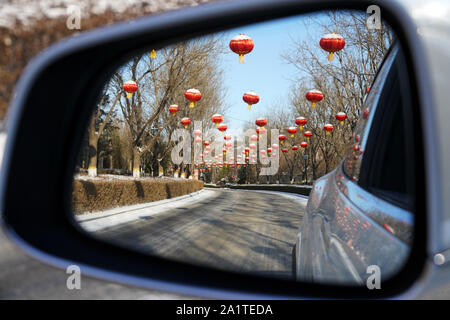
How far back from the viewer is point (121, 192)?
10922 millimetres

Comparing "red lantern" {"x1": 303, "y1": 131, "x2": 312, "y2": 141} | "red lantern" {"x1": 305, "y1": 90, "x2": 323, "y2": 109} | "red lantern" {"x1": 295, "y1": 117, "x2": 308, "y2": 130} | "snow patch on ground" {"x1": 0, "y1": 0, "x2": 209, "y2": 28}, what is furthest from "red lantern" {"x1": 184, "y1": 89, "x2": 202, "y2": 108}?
"snow patch on ground" {"x1": 0, "y1": 0, "x2": 209, "y2": 28}

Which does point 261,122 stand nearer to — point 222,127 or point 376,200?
point 222,127

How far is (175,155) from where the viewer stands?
118 ft

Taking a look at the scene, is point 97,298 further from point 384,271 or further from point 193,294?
point 384,271

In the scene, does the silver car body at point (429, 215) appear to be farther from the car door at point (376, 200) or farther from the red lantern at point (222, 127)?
the red lantern at point (222, 127)

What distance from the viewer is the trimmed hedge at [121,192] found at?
6.01 meters

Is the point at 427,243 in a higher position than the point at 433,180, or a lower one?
lower

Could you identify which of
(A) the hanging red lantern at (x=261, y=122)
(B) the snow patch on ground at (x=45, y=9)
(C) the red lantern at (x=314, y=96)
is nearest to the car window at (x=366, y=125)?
(C) the red lantern at (x=314, y=96)

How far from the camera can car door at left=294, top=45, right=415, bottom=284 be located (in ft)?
2.97

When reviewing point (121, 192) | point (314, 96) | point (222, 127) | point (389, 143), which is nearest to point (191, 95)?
point (314, 96)

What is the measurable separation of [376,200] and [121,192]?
33.8ft

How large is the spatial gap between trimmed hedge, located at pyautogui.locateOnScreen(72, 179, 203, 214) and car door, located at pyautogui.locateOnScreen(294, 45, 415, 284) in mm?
3400

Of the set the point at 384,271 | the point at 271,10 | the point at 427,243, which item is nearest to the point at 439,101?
the point at 427,243

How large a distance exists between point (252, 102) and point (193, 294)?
10263 millimetres
